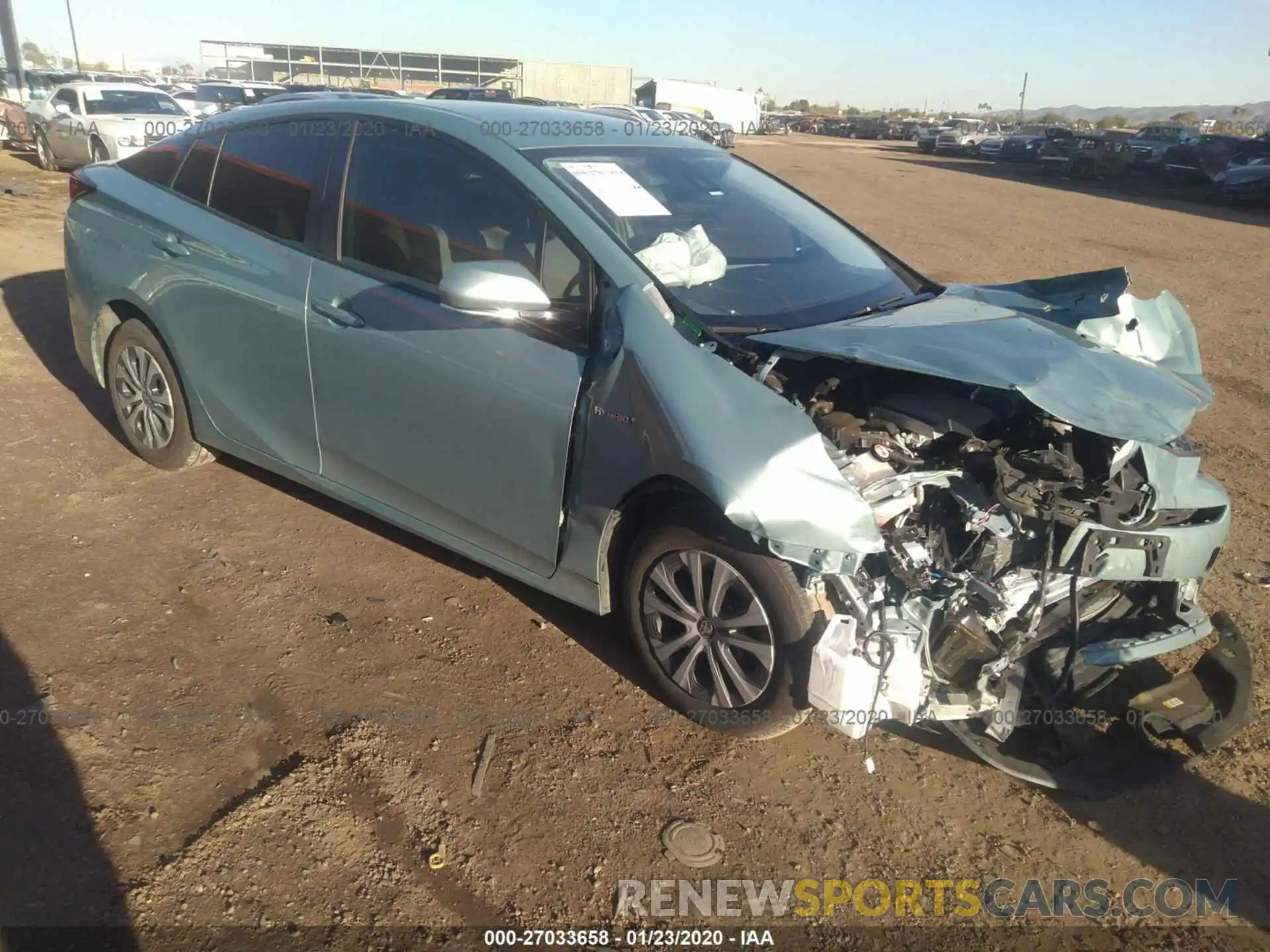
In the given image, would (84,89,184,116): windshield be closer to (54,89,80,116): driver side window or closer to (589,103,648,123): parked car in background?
(54,89,80,116): driver side window

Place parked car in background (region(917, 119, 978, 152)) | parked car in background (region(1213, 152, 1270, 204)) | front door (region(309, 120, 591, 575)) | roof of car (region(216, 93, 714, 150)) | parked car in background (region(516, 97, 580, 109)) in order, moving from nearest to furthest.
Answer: front door (region(309, 120, 591, 575)), roof of car (region(216, 93, 714, 150)), parked car in background (region(516, 97, 580, 109)), parked car in background (region(1213, 152, 1270, 204)), parked car in background (region(917, 119, 978, 152))

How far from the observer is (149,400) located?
4.42m

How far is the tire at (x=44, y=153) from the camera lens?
15.7 metres

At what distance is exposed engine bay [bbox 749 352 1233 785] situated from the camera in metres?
2.70

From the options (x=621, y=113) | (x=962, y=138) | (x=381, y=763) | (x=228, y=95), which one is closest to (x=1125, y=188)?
(x=962, y=138)

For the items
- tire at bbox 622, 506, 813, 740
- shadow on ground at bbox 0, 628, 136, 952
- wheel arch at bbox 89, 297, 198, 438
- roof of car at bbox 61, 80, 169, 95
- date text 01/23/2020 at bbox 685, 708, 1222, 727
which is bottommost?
shadow on ground at bbox 0, 628, 136, 952

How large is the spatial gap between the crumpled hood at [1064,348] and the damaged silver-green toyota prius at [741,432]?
16mm

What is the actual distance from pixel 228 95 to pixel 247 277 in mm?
21632

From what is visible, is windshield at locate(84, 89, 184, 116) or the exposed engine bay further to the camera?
windshield at locate(84, 89, 184, 116)

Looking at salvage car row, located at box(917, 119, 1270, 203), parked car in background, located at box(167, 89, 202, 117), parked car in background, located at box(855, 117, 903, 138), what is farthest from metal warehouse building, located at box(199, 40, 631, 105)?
parked car in background, located at box(167, 89, 202, 117)

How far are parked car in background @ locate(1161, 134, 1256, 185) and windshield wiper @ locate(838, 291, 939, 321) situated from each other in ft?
81.6

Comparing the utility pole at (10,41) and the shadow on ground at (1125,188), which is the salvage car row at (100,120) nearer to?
the utility pole at (10,41)

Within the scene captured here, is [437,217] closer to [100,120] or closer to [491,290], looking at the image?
[491,290]

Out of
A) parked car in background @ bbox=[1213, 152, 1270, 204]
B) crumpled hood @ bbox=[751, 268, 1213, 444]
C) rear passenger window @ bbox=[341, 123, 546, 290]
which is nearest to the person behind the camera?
crumpled hood @ bbox=[751, 268, 1213, 444]
